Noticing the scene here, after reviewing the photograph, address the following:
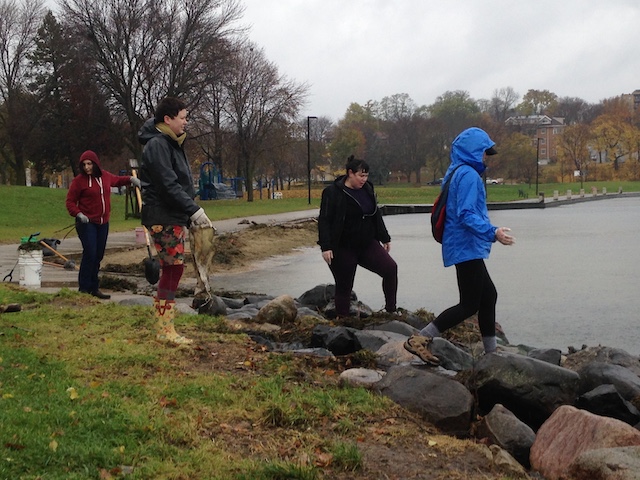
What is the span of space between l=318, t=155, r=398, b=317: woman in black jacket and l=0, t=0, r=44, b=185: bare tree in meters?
53.5

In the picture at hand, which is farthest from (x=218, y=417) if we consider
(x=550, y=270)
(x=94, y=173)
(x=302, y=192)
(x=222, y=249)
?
(x=302, y=192)

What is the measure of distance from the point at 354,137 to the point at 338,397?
10988 centimetres

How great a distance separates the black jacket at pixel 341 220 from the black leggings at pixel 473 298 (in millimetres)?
2080

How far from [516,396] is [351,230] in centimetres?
350

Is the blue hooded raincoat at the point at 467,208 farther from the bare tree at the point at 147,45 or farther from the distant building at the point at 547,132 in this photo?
the distant building at the point at 547,132

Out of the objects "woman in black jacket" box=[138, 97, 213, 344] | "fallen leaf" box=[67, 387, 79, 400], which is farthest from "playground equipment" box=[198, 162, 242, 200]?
"fallen leaf" box=[67, 387, 79, 400]

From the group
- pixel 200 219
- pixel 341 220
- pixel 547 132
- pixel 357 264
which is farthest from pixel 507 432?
pixel 547 132

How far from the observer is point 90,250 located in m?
10.6

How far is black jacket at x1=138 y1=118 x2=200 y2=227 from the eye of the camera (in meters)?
6.74

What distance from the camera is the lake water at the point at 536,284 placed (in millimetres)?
11438

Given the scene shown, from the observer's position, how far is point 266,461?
14.2ft

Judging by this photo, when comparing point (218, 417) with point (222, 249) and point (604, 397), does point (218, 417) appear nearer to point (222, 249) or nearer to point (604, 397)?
point (604, 397)

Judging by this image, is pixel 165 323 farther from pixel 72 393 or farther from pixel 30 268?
pixel 30 268

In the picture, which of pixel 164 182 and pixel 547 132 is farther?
pixel 547 132
